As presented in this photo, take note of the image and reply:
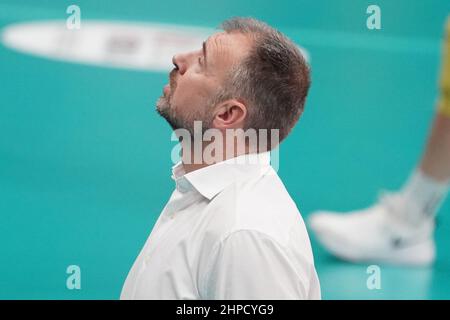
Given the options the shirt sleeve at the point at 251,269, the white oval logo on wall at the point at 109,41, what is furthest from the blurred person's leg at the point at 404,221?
the shirt sleeve at the point at 251,269

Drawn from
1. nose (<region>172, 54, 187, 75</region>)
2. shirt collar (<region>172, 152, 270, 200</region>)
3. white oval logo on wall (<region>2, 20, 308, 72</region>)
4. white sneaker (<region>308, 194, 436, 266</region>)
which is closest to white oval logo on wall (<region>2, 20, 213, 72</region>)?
white oval logo on wall (<region>2, 20, 308, 72</region>)

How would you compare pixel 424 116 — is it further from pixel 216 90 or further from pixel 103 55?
pixel 216 90

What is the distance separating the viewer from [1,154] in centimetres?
375

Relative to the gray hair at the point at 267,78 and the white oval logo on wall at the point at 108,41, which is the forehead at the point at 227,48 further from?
the white oval logo on wall at the point at 108,41

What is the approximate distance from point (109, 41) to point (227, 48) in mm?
3199

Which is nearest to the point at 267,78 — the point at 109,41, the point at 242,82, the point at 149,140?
the point at 242,82

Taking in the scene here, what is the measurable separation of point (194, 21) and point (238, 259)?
12.0 feet

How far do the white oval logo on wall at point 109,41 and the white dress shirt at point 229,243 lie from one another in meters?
3.03

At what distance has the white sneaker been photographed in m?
3.08

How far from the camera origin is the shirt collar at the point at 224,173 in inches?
53.9

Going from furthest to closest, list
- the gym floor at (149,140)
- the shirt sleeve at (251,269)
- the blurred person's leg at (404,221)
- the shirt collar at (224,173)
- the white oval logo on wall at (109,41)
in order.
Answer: the white oval logo on wall at (109,41)
the gym floor at (149,140)
the blurred person's leg at (404,221)
the shirt collar at (224,173)
the shirt sleeve at (251,269)

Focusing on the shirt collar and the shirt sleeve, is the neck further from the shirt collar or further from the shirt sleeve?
the shirt sleeve

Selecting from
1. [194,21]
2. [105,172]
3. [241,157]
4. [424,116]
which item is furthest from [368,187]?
[241,157]

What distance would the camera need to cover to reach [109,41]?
14.8ft
